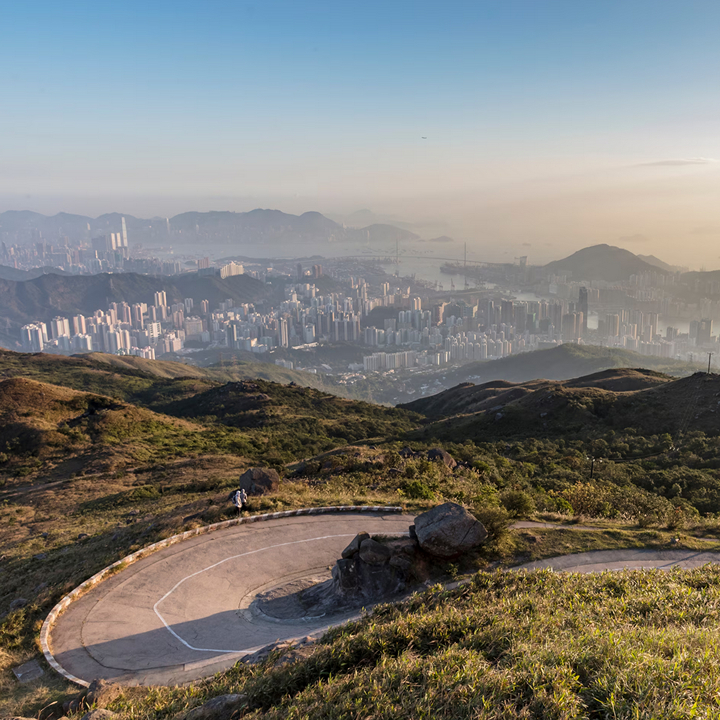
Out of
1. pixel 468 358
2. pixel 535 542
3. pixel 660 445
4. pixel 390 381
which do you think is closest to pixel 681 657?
pixel 535 542

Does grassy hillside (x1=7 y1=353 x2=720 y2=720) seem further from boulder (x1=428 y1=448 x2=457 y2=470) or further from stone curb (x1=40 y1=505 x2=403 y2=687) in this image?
boulder (x1=428 y1=448 x2=457 y2=470)

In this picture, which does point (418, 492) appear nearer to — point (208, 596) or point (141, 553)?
point (208, 596)

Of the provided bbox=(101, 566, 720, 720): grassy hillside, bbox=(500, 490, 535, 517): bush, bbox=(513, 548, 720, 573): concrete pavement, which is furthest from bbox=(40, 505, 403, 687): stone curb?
bbox=(513, 548, 720, 573): concrete pavement

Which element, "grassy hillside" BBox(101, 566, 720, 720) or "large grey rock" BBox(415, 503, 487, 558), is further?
"large grey rock" BBox(415, 503, 487, 558)

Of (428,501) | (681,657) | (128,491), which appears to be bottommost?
(128,491)

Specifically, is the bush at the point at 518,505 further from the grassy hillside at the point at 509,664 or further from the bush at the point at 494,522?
the grassy hillside at the point at 509,664

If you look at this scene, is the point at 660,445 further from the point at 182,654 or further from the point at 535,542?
the point at 182,654
